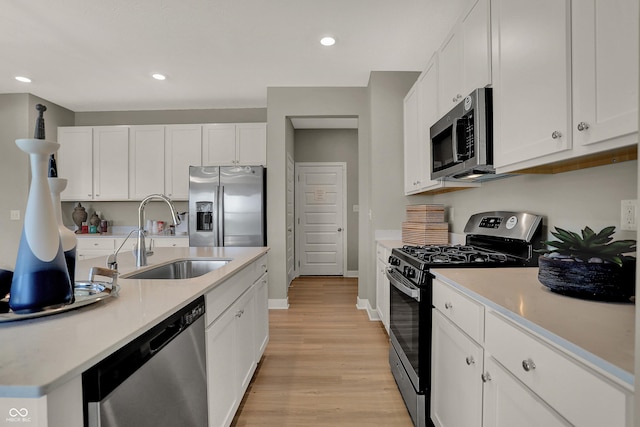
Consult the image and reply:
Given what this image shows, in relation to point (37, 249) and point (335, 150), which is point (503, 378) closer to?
point (37, 249)

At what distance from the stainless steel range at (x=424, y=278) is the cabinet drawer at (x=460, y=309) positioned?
0.32 ft

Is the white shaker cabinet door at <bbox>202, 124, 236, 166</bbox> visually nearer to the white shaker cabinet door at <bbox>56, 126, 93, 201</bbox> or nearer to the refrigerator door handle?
the refrigerator door handle

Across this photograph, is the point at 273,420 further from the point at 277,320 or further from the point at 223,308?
the point at 277,320

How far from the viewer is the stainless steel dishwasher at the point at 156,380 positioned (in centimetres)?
73

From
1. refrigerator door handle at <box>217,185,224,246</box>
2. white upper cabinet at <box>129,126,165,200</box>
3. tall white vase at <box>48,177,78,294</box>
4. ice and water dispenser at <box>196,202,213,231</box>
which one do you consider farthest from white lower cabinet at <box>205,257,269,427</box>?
white upper cabinet at <box>129,126,165,200</box>

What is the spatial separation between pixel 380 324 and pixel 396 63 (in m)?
2.65

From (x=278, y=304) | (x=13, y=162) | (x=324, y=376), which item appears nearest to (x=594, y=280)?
(x=324, y=376)

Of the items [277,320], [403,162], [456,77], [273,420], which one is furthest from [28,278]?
[403,162]

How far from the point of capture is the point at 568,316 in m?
0.88

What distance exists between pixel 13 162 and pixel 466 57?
205 inches

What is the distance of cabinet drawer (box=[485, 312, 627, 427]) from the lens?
651 mm

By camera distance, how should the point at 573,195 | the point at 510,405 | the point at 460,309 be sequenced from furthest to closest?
the point at 573,195, the point at 460,309, the point at 510,405

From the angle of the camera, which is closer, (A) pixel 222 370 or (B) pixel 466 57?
(A) pixel 222 370

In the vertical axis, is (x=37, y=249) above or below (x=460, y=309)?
above
